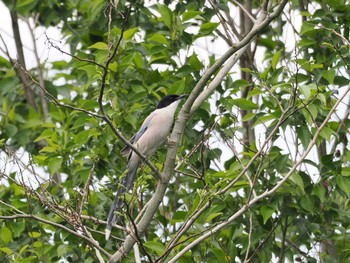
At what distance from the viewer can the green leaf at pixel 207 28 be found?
8.38 meters

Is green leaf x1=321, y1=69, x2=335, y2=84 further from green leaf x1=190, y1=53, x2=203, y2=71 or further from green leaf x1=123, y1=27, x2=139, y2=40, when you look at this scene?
green leaf x1=123, y1=27, x2=139, y2=40

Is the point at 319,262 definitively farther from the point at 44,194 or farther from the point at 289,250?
the point at 44,194

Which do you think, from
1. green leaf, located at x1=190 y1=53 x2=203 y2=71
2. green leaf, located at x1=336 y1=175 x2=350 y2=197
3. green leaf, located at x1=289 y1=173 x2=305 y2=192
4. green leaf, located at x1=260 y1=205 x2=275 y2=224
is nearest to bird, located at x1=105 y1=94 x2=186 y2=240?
green leaf, located at x1=190 y1=53 x2=203 y2=71

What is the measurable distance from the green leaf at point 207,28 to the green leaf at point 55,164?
1658 millimetres

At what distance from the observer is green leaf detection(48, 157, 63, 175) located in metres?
8.34

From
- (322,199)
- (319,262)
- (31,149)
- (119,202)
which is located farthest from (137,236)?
(31,149)

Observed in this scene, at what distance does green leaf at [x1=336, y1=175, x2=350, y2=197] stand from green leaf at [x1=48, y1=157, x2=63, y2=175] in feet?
7.82

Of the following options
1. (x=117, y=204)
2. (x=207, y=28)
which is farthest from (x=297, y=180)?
(x=207, y=28)

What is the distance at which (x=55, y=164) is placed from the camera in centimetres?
842

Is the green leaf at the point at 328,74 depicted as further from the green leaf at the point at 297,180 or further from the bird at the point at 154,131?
the bird at the point at 154,131

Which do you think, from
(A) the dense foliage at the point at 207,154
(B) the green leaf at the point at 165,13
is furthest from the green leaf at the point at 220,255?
(B) the green leaf at the point at 165,13

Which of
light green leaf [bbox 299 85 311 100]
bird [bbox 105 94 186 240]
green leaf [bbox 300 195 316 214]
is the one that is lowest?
green leaf [bbox 300 195 316 214]

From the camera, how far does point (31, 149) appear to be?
1043 cm

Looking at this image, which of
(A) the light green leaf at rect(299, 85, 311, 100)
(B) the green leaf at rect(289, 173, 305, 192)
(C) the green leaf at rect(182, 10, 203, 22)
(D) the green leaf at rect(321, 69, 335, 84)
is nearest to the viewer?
(A) the light green leaf at rect(299, 85, 311, 100)
